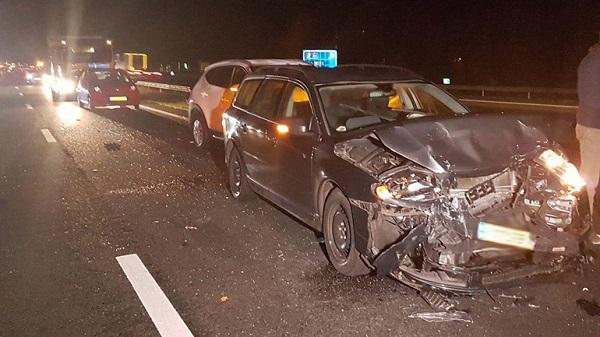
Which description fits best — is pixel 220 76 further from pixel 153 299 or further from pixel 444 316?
pixel 444 316

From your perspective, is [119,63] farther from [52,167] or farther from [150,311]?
[150,311]

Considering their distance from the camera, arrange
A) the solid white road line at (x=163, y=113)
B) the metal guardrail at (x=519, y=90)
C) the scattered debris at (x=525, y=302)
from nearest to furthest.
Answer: the scattered debris at (x=525, y=302) < the solid white road line at (x=163, y=113) < the metal guardrail at (x=519, y=90)

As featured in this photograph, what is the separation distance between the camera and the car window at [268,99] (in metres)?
6.83

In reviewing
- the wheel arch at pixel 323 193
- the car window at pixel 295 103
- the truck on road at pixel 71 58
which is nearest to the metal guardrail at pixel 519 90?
the truck on road at pixel 71 58

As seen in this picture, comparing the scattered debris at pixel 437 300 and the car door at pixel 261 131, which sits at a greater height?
the car door at pixel 261 131

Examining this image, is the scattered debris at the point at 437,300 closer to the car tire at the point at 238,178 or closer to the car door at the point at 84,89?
the car tire at the point at 238,178

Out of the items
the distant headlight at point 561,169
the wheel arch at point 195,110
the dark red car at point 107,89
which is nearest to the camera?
the distant headlight at point 561,169

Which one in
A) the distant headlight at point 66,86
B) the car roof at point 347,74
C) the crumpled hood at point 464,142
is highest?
the car roof at point 347,74

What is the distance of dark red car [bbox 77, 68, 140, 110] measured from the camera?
21250 millimetres

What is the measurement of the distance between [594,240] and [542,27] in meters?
51.9

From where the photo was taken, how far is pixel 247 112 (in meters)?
7.45

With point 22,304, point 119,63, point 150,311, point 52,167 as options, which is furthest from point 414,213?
point 119,63

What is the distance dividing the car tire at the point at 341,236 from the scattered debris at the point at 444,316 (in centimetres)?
76

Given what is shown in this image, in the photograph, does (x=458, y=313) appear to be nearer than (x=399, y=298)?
Yes
